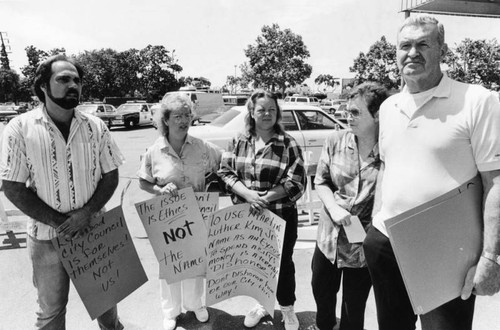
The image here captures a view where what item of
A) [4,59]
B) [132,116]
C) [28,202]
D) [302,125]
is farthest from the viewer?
[4,59]

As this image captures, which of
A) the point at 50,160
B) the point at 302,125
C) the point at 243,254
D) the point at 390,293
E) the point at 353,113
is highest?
the point at 353,113

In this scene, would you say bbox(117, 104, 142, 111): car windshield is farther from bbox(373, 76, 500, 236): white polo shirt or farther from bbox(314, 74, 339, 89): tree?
bbox(314, 74, 339, 89): tree

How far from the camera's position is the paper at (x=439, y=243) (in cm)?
146

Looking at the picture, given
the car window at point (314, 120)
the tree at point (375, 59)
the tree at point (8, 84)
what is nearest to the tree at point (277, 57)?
the tree at point (375, 59)

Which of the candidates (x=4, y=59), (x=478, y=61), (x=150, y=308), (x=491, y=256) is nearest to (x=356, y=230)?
(x=491, y=256)

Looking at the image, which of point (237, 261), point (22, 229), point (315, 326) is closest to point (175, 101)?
point (237, 261)

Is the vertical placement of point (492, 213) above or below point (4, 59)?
below

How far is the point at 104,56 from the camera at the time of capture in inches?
1861

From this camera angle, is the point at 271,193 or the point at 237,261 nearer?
the point at 271,193

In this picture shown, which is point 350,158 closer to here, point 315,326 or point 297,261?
point 315,326

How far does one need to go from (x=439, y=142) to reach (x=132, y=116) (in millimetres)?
23558

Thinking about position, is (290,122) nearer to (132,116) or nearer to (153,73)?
(132,116)

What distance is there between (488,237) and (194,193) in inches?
72.1

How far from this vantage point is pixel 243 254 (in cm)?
262
